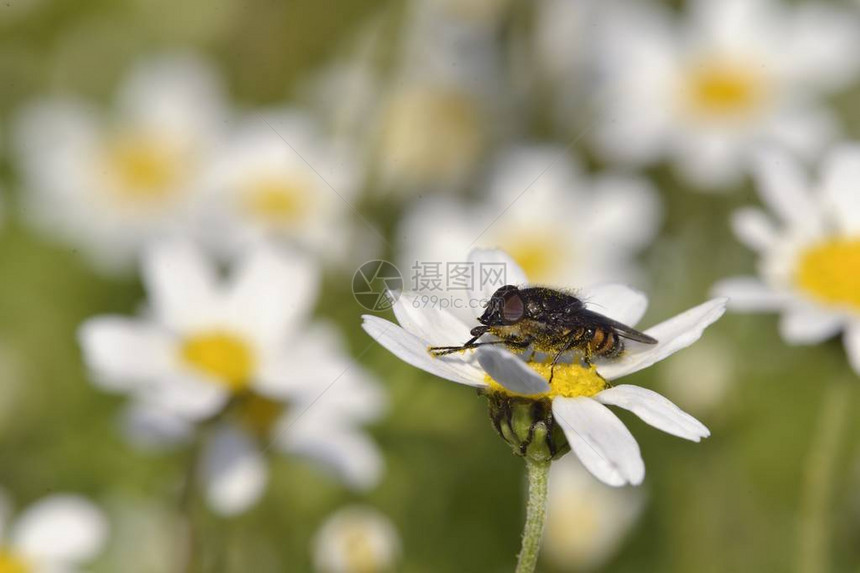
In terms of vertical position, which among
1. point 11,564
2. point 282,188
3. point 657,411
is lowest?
point 282,188

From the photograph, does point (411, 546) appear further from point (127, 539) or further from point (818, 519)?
point (818, 519)

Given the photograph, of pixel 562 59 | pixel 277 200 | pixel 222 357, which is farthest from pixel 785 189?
pixel 277 200

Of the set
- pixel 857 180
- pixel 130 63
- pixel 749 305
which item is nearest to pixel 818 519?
pixel 749 305

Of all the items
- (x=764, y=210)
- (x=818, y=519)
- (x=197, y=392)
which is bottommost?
(x=764, y=210)

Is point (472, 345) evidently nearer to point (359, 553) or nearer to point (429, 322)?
point (429, 322)

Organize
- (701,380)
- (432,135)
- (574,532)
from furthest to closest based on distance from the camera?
(432,135) → (701,380) → (574,532)

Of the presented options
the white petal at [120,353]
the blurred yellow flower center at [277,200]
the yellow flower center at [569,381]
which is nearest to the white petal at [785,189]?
the yellow flower center at [569,381]

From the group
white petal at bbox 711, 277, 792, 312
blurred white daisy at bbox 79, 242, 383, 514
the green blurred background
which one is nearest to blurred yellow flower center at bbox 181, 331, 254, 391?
blurred white daisy at bbox 79, 242, 383, 514

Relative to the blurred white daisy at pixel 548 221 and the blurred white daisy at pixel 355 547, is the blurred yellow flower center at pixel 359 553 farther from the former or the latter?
the blurred white daisy at pixel 548 221
